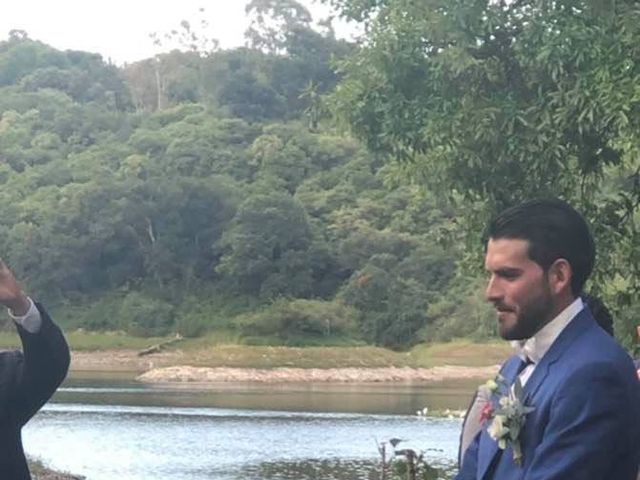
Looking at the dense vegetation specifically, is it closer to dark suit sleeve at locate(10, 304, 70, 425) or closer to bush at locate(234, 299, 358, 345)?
bush at locate(234, 299, 358, 345)

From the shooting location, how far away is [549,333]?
2.69 metres

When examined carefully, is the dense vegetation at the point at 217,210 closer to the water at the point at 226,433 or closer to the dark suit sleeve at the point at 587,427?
the water at the point at 226,433

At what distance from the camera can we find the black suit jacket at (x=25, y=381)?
3.04 metres

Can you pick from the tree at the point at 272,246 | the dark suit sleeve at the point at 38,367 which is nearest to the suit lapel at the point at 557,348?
the dark suit sleeve at the point at 38,367

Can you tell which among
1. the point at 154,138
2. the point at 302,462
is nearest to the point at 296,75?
the point at 154,138

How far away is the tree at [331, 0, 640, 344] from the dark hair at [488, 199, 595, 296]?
4167mm

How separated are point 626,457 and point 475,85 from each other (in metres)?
5.60

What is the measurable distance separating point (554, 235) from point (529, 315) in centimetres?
19

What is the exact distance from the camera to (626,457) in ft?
8.37

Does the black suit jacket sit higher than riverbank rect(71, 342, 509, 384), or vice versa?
the black suit jacket

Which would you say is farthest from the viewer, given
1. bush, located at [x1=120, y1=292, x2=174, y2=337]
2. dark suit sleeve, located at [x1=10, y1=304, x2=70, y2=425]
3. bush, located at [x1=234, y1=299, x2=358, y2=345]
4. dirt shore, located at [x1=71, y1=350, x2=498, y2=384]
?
bush, located at [x1=120, y1=292, x2=174, y2=337]

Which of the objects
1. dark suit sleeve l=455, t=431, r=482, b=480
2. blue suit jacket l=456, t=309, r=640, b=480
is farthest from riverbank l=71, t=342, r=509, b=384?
blue suit jacket l=456, t=309, r=640, b=480

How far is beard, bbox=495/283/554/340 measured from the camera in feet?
8.79

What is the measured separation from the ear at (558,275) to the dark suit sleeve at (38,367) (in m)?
1.24
